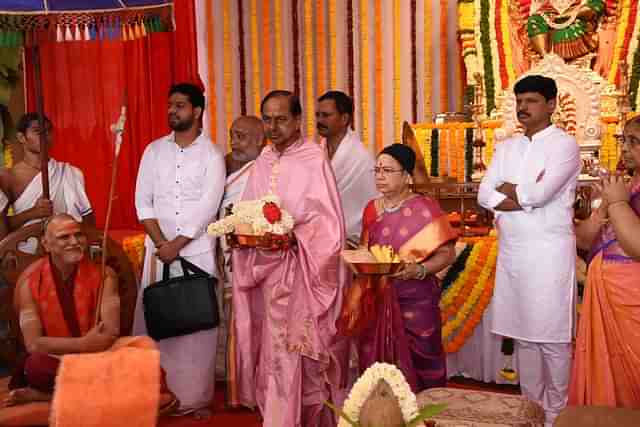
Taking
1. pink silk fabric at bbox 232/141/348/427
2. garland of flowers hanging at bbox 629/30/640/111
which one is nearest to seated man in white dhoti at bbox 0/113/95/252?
pink silk fabric at bbox 232/141/348/427

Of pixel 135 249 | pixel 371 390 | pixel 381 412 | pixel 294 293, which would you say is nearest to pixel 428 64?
pixel 135 249

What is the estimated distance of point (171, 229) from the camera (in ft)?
15.1

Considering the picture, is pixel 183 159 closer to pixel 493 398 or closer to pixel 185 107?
pixel 185 107

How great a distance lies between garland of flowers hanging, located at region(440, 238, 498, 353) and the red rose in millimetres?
1661

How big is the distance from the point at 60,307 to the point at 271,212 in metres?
1.06

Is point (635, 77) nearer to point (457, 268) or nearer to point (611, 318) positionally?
point (457, 268)

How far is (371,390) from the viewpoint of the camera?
2.22 m

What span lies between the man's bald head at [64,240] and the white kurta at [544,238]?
1975 millimetres

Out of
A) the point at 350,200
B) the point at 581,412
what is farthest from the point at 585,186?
the point at 581,412

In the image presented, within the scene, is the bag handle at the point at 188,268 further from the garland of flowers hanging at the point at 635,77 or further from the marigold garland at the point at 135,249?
the garland of flowers hanging at the point at 635,77

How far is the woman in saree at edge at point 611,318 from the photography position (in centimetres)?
309

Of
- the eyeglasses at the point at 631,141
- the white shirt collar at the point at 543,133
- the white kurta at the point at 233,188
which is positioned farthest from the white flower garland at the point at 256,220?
the eyeglasses at the point at 631,141

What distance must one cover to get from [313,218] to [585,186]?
7.62ft

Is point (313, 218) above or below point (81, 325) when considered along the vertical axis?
above
